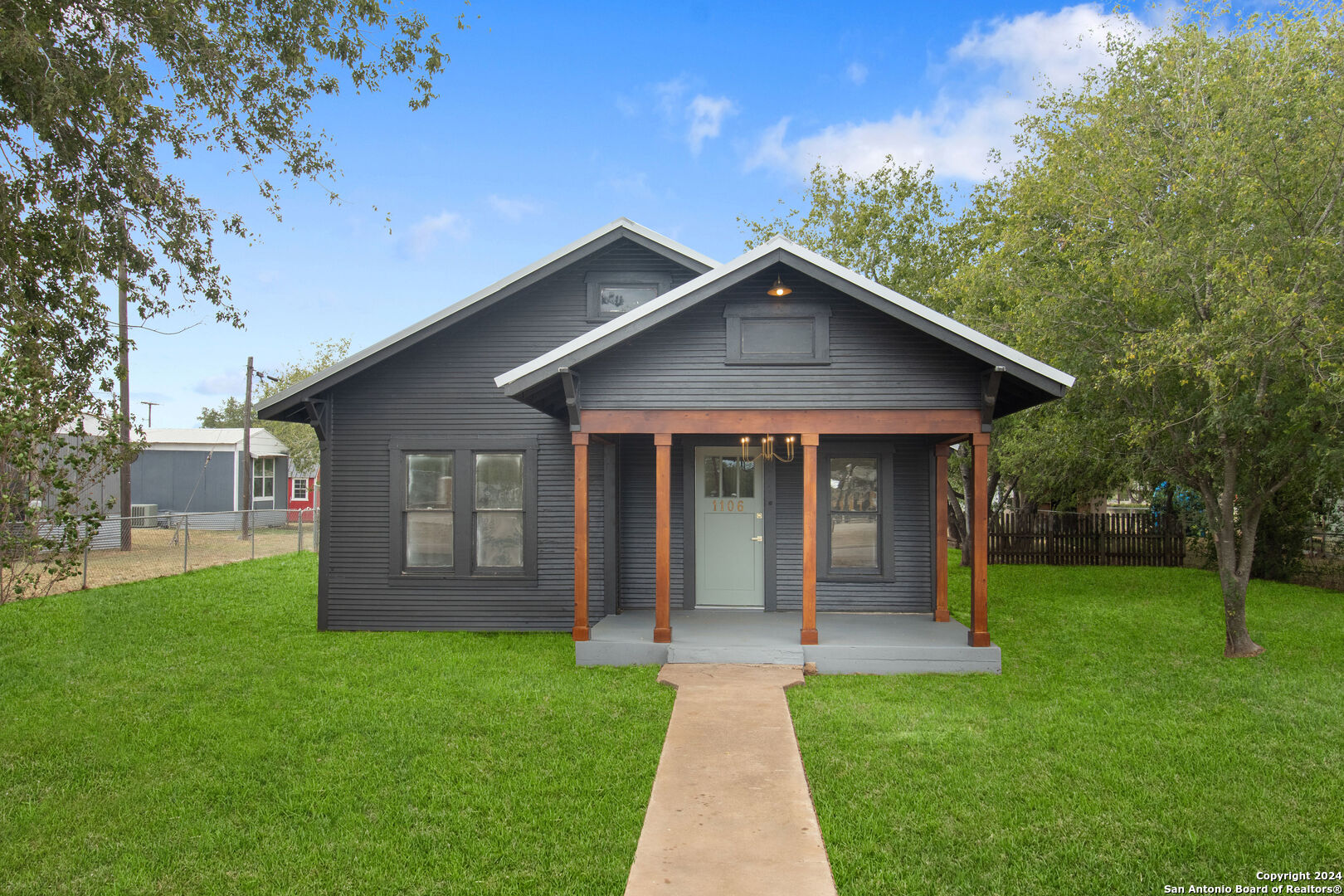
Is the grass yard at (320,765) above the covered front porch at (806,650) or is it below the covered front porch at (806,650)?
below

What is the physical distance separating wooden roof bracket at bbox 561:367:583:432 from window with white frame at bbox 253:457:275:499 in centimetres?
2882

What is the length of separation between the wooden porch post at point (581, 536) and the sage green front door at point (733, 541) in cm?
245

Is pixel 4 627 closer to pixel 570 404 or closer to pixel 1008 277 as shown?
pixel 570 404

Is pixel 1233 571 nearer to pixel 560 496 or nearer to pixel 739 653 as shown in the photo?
pixel 739 653

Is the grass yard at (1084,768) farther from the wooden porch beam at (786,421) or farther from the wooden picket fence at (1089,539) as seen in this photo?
the wooden picket fence at (1089,539)

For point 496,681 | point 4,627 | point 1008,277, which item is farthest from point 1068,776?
point 4,627

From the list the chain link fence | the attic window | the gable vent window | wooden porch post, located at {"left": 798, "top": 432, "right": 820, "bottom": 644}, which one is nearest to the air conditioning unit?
the chain link fence

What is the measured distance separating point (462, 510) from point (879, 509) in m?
5.52

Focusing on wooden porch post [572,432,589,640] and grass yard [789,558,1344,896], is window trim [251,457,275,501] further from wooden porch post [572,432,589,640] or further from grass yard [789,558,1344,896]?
grass yard [789,558,1344,896]

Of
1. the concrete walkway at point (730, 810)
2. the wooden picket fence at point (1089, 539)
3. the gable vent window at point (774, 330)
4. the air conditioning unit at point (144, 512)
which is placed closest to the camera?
the concrete walkway at point (730, 810)

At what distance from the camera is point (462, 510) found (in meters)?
10.6

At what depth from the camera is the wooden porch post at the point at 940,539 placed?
10.1 meters

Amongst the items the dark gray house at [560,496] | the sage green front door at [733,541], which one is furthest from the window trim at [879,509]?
the sage green front door at [733,541]

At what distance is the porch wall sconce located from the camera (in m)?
10.5
